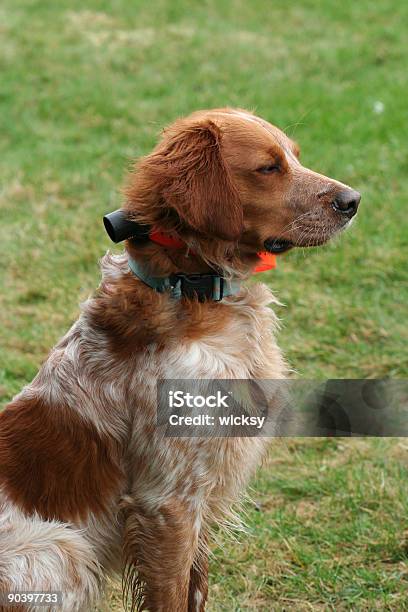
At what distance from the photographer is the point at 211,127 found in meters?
A: 3.54

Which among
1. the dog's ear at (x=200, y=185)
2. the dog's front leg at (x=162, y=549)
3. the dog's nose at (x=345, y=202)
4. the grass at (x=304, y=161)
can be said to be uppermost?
the dog's ear at (x=200, y=185)

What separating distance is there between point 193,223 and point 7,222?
4499mm

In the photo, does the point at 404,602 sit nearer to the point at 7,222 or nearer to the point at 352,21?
the point at 7,222

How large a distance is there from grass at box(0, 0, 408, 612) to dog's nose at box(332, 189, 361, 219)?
1619 millimetres

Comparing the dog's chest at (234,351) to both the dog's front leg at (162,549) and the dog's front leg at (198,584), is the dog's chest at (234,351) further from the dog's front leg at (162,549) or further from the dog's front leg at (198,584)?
the dog's front leg at (198,584)

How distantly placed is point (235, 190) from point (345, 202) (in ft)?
1.51

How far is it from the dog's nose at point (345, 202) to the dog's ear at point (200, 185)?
420 millimetres

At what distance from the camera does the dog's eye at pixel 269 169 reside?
3577mm

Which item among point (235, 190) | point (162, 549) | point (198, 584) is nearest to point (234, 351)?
point (235, 190)

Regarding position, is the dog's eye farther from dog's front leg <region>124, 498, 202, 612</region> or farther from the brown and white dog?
dog's front leg <region>124, 498, 202, 612</region>

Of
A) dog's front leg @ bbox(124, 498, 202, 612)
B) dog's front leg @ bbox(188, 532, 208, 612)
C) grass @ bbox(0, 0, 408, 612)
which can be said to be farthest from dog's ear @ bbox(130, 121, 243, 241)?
grass @ bbox(0, 0, 408, 612)

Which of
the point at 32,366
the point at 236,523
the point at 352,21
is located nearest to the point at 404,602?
the point at 236,523

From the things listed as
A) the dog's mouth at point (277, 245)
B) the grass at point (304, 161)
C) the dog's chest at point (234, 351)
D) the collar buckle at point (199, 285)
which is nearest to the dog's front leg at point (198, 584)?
the grass at point (304, 161)

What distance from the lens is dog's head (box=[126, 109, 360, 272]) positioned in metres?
3.42
